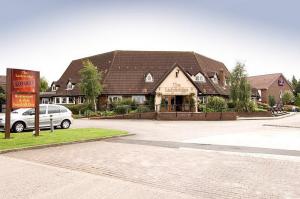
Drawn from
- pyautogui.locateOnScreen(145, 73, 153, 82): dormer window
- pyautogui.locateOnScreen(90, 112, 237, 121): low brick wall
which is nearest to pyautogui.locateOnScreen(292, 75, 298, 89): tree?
pyautogui.locateOnScreen(145, 73, 153, 82): dormer window

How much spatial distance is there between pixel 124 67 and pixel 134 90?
17.4ft

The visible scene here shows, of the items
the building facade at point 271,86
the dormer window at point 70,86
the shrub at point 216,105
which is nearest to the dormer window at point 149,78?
the shrub at point 216,105

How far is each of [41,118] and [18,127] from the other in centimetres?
160

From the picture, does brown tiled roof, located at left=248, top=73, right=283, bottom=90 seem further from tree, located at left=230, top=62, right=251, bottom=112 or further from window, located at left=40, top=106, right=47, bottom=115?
window, located at left=40, top=106, right=47, bottom=115

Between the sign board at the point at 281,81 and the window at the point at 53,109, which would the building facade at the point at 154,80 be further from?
the sign board at the point at 281,81

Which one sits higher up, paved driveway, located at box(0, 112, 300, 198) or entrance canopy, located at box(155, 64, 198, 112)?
entrance canopy, located at box(155, 64, 198, 112)

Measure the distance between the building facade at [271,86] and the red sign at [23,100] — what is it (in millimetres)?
59299

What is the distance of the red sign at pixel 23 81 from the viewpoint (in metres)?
16.1

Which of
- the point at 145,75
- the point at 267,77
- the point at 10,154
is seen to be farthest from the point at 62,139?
the point at 267,77

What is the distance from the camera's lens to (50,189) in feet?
23.9

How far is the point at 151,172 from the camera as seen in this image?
29.5ft

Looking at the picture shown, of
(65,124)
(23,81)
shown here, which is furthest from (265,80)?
(23,81)

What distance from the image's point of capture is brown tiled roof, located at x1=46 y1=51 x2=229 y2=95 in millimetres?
44969

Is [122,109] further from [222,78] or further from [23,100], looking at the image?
[23,100]
